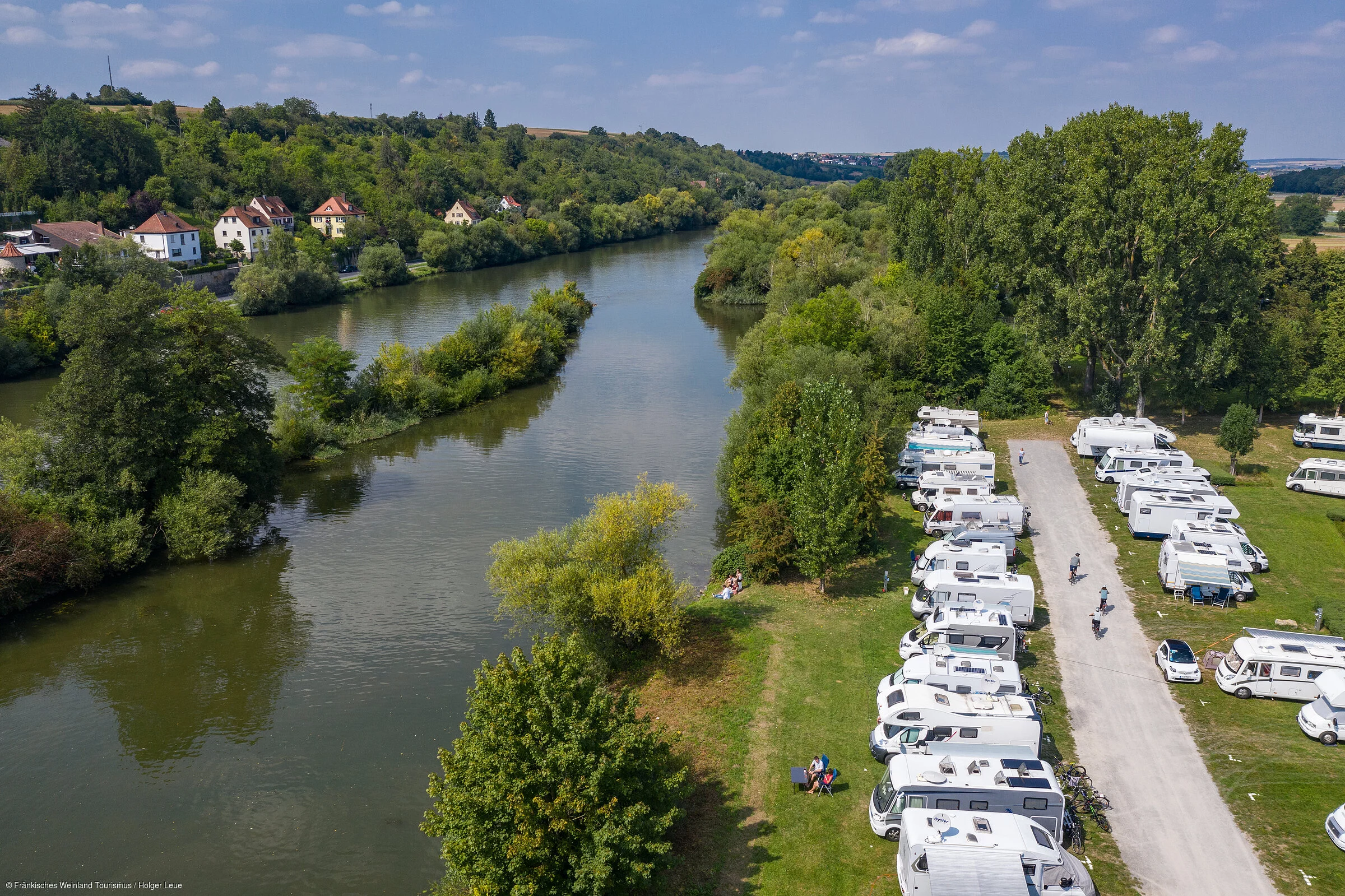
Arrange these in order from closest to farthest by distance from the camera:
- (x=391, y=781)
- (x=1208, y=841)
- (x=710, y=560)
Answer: (x=1208, y=841) → (x=391, y=781) → (x=710, y=560)

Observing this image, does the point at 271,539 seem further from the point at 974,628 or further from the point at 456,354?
the point at 974,628

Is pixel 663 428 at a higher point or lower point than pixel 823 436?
lower

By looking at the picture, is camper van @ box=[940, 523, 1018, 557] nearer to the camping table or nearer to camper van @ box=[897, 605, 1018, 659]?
Result: camper van @ box=[897, 605, 1018, 659]

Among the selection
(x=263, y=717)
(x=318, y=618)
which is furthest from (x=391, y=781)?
(x=318, y=618)

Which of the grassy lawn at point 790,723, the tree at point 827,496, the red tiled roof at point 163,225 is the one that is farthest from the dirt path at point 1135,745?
the red tiled roof at point 163,225

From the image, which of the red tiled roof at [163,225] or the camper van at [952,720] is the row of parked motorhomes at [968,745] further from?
the red tiled roof at [163,225]

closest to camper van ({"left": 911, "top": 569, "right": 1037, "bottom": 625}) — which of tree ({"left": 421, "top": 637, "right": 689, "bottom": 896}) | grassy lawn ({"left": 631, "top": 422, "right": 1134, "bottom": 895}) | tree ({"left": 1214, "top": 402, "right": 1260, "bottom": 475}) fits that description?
grassy lawn ({"left": 631, "top": 422, "right": 1134, "bottom": 895})
